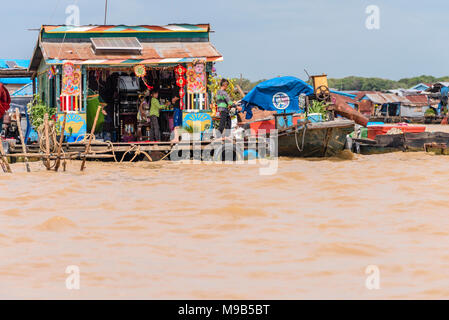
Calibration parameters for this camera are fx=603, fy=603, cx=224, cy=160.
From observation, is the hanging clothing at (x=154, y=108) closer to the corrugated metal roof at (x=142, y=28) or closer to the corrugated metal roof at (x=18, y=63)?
the corrugated metal roof at (x=142, y=28)

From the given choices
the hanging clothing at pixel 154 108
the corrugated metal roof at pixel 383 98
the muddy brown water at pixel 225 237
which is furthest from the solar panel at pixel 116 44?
the corrugated metal roof at pixel 383 98

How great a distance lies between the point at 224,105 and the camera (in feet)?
51.3

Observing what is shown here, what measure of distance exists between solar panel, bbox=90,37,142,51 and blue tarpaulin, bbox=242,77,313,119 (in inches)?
161

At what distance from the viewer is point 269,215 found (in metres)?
7.86

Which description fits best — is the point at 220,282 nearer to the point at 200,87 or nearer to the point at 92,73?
the point at 200,87

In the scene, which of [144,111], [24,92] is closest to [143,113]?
[144,111]

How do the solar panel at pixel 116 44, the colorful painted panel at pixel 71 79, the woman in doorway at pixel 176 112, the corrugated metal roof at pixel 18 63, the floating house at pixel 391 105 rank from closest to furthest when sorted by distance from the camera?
1. the colorful painted panel at pixel 71 79
2. the solar panel at pixel 116 44
3. the woman in doorway at pixel 176 112
4. the corrugated metal roof at pixel 18 63
5. the floating house at pixel 391 105

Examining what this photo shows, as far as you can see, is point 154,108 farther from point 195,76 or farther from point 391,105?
point 391,105

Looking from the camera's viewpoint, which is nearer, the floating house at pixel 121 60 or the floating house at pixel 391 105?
the floating house at pixel 121 60

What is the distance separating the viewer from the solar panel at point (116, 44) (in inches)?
661

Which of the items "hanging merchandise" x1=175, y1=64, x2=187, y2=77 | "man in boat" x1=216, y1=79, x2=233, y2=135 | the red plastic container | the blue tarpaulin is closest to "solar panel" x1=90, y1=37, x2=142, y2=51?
"hanging merchandise" x1=175, y1=64, x2=187, y2=77

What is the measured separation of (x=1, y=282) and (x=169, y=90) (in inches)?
578

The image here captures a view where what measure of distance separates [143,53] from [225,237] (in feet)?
37.8

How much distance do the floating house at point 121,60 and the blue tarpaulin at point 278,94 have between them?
2.21 m
